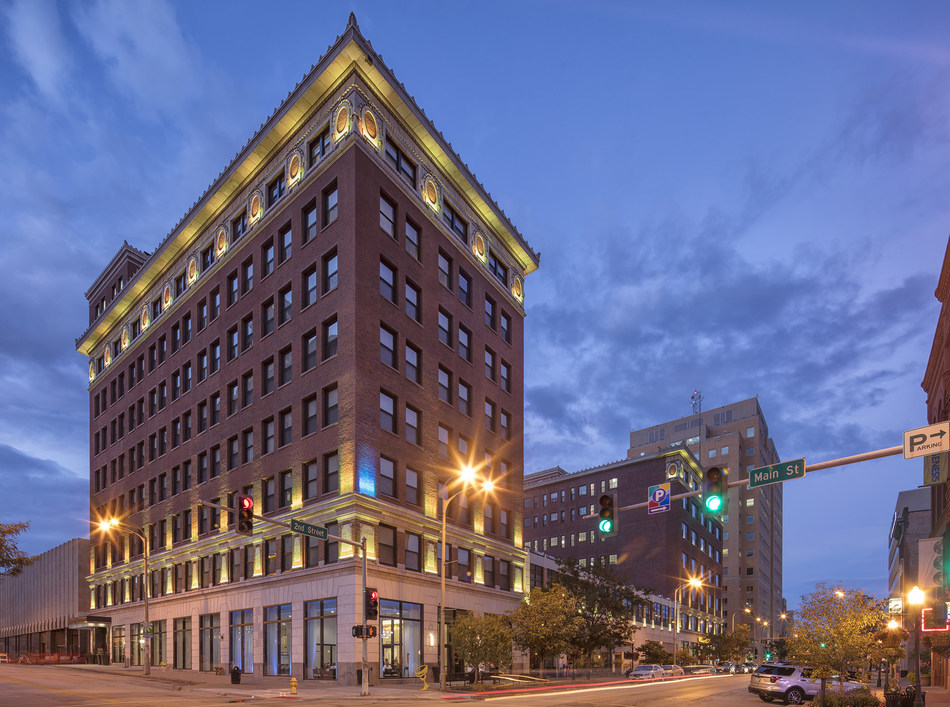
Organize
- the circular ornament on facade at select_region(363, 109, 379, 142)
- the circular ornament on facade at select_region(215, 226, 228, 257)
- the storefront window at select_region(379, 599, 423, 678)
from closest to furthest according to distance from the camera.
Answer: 1. the storefront window at select_region(379, 599, 423, 678)
2. the circular ornament on facade at select_region(363, 109, 379, 142)
3. the circular ornament on facade at select_region(215, 226, 228, 257)

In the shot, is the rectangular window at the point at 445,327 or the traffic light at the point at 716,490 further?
the rectangular window at the point at 445,327

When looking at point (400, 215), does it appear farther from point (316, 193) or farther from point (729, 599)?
point (729, 599)

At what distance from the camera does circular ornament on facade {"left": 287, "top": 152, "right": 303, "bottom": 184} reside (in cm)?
4762

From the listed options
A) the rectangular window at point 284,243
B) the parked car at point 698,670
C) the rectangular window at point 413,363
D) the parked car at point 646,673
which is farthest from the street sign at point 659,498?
the parked car at point 698,670

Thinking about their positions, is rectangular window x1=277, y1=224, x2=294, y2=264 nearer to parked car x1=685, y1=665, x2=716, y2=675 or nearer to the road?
the road

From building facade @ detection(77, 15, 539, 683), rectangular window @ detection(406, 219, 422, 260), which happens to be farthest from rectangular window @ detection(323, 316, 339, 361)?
rectangular window @ detection(406, 219, 422, 260)

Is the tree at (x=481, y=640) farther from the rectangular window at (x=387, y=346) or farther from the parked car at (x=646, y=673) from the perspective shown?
the parked car at (x=646, y=673)

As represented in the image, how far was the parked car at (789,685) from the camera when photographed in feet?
108

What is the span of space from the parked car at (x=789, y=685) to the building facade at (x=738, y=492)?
12955 centimetres

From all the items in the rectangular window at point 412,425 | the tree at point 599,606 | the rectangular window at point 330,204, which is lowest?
the tree at point 599,606

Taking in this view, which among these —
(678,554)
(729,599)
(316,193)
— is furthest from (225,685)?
(729,599)

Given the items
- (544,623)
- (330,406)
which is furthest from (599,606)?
(330,406)

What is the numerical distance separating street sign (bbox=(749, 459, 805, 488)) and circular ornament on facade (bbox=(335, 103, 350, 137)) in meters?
32.8

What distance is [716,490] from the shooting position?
784 inches
